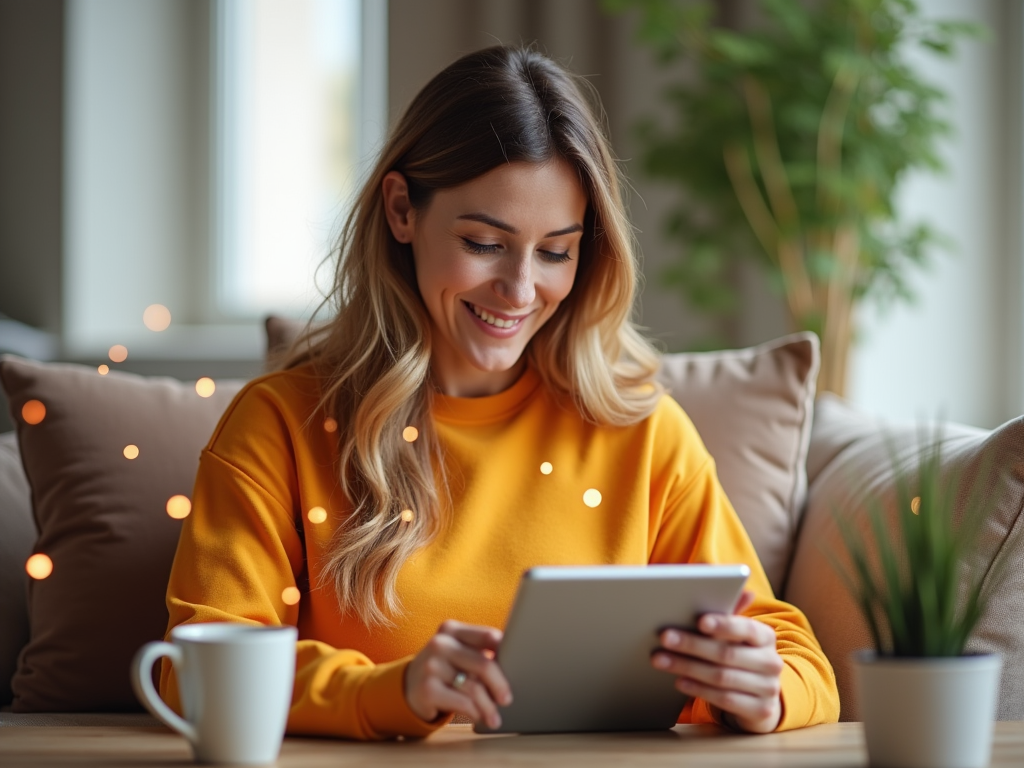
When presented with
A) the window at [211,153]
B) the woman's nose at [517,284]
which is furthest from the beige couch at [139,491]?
the window at [211,153]

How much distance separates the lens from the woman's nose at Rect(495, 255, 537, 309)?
1.40m

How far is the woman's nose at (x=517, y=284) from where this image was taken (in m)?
1.40

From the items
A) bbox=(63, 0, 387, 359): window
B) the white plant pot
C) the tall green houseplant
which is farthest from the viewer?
bbox=(63, 0, 387, 359): window

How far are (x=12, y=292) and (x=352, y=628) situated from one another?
2.76m

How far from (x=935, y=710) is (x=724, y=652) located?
0.72ft

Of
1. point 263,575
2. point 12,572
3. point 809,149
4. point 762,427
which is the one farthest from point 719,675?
point 809,149

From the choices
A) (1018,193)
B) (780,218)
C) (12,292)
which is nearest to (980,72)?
(1018,193)

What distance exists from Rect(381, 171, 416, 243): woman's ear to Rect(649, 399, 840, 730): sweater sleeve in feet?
1.45

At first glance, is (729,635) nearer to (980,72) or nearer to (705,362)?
(705,362)

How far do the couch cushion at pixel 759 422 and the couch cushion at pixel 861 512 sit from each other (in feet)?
0.13

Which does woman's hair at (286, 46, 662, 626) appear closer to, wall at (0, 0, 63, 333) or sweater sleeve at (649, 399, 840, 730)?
sweater sleeve at (649, 399, 840, 730)

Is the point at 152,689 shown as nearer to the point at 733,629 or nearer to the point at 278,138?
the point at 733,629

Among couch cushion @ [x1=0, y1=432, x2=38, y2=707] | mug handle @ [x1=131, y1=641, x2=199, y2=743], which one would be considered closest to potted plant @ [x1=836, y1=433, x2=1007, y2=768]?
mug handle @ [x1=131, y1=641, x2=199, y2=743]

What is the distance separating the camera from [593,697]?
997mm
